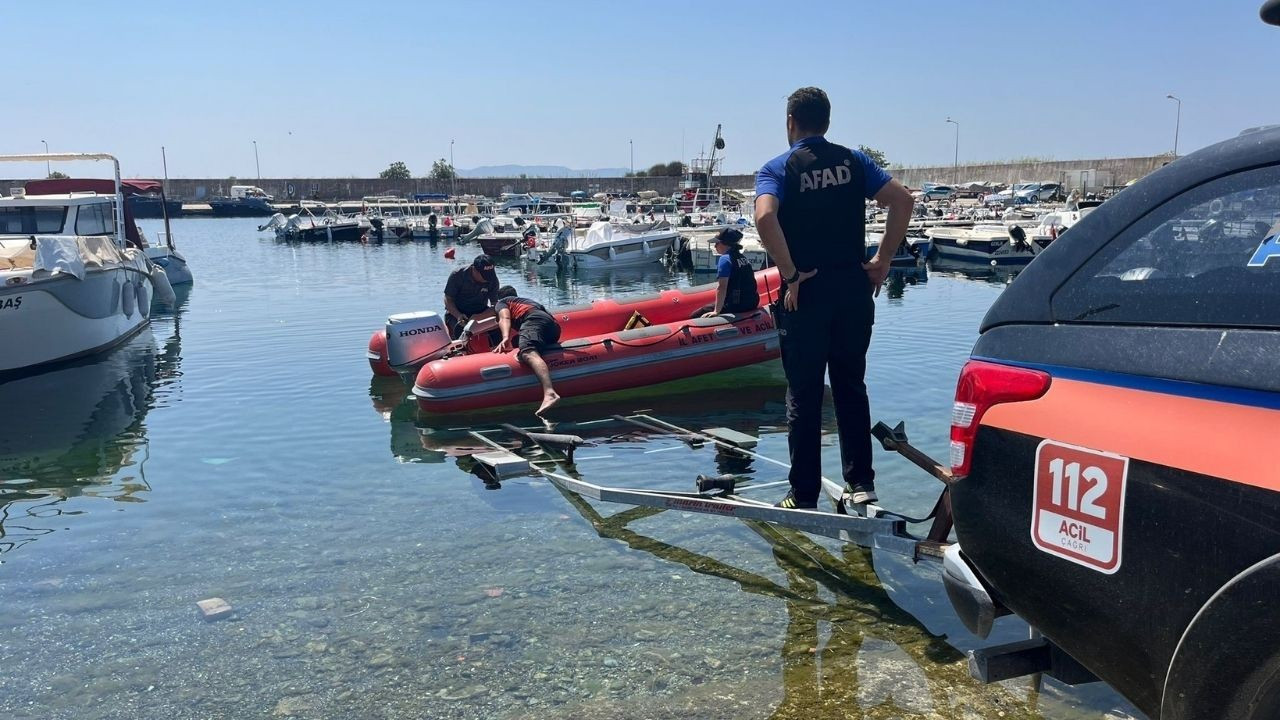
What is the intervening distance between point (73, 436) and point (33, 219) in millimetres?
9950

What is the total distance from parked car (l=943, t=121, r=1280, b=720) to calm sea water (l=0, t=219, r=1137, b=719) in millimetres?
A: 1223

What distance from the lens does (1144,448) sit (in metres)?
2.15

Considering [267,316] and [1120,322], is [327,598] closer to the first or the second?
[1120,322]

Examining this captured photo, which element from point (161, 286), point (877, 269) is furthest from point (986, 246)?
point (877, 269)

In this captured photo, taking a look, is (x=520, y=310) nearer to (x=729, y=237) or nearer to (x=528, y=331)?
(x=528, y=331)

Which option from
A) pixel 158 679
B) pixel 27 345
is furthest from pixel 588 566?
pixel 27 345

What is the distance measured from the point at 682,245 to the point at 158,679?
29180 mm

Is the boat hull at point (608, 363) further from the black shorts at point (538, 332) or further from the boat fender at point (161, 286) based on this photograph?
the boat fender at point (161, 286)

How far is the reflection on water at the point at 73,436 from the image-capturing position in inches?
272

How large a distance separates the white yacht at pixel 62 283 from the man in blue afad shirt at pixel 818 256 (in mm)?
10969

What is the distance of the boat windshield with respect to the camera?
1659 cm

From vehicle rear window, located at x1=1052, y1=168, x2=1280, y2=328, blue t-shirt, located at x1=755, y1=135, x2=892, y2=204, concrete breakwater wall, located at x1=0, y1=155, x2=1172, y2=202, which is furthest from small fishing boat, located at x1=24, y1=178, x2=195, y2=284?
concrete breakwater wall, located at x1=0, y1=155, x2=1172, y2=202

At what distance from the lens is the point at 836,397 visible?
15.4ft

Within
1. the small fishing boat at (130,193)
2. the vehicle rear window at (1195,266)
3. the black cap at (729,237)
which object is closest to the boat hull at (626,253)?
the small fishing boat at (130,193)
